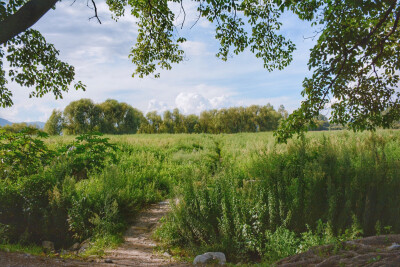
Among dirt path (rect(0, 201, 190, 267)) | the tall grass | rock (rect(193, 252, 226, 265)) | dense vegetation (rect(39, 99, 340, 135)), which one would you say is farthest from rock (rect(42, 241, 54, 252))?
dense vegetation (rect(39, 99, 340, 135))

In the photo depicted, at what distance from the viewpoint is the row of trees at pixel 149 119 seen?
64.7 meters

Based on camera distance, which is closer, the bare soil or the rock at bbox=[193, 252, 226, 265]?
the bare soil

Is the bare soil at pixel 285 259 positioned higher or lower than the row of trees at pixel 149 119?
lower

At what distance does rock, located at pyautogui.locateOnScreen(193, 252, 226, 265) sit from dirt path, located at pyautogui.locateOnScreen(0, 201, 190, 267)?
0.30 meters

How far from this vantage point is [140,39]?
9.76 metres

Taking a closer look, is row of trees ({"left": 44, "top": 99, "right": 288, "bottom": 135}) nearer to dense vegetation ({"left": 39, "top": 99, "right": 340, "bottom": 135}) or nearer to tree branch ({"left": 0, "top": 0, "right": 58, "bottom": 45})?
dense vegetation ({"left": 39, "top": 99, "right": 340, "bottom": 135})

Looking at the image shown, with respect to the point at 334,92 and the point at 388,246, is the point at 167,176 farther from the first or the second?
the point at 388,246

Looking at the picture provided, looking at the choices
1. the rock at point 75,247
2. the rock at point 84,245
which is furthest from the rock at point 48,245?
the rock at point 84,245

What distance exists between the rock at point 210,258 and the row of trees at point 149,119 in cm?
6085

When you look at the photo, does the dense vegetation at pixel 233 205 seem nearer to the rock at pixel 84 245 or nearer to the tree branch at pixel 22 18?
the rock at pixel 84 245

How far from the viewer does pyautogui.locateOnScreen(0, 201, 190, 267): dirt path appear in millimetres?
4289

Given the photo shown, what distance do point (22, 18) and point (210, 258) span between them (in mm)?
5312

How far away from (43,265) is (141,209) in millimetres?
4323

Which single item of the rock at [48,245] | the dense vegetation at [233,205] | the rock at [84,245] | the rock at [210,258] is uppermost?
the dense vegetation at [233,205]
